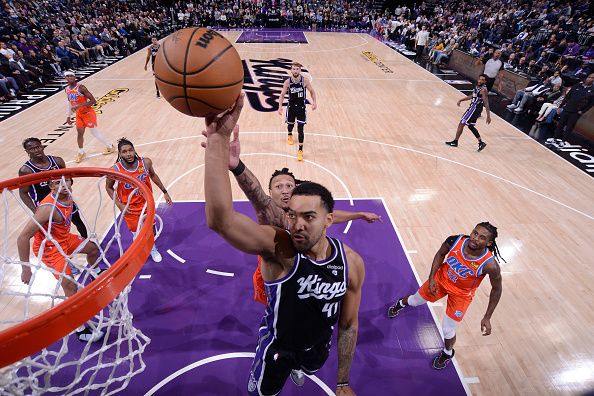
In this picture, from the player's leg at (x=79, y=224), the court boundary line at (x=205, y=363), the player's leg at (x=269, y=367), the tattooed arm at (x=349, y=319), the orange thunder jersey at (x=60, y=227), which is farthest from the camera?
the player's leg at (x=79, y=224)

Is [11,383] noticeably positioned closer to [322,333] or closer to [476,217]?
[322,333]

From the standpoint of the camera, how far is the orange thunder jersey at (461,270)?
303cm

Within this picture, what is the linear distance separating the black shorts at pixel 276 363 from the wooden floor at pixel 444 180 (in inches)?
75.0

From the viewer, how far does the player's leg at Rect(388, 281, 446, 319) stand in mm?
3443

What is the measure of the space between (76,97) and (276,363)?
654 centimetres

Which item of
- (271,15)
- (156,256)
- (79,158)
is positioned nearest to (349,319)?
(156,256)

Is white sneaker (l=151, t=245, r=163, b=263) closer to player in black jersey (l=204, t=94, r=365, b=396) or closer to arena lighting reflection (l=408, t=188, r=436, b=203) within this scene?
player in black jersey (l=204, t=94, r=365, b=396)

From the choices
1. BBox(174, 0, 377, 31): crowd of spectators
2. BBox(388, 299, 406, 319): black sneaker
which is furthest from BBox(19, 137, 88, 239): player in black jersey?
BBox(174, 0, 377, 31): crowd of spectators

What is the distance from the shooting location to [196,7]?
962 inches

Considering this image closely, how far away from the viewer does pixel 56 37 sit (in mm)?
14305

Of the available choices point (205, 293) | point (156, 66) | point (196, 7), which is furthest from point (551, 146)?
point (196, 7)

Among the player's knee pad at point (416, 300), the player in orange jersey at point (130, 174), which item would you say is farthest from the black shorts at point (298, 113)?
the player's knee pad at point (416, 300)

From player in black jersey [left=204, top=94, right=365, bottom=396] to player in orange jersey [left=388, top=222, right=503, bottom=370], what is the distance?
4.73ft

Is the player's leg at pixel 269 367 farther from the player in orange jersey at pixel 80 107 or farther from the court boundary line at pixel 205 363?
the player in orange jersey at pixel 80 107
